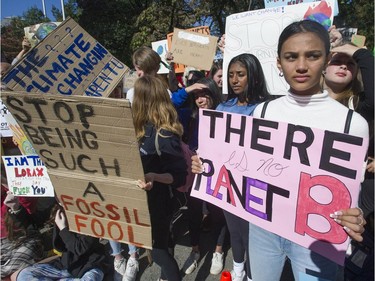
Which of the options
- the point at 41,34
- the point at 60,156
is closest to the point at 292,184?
the point at 60,156

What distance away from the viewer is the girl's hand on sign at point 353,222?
1.11 metres

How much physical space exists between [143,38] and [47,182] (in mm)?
12888

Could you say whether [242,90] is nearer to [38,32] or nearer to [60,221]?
[60,221]

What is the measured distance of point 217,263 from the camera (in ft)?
8.75

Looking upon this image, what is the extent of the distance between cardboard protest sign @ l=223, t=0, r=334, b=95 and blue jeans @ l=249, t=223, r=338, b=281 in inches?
60.2

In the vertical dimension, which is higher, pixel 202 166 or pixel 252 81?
pixel 252 81

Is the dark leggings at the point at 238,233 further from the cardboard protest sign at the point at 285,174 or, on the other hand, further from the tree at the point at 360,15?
the tree at the point at 360,15

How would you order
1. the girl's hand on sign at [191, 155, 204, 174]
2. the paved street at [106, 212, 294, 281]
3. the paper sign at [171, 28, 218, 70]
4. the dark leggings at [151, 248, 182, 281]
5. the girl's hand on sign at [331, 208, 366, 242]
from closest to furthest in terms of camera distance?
the girl's hand on sign at [331, 208, 366, 242] → the girl's hand on sign at [191, 155, 204, 174] → the dark leggings at [151, 248, 182, 281] → the paved street at [106, 212, 294, 281] → the paper sign at [171, 28, 218, 70]

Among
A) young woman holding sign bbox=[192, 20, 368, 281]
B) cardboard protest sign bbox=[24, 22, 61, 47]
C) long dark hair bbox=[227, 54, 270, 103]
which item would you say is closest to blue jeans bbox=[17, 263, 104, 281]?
young woman holding sign bbox=[192, 20, 368, 281]

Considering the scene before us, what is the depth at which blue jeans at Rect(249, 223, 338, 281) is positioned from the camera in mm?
1346

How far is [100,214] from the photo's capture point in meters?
1.75

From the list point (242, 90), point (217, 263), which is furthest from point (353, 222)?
point (217, 263)

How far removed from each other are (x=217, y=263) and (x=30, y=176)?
1.82 metres

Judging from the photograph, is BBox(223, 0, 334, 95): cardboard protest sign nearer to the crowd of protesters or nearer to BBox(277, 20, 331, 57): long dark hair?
the crowd of protesters
